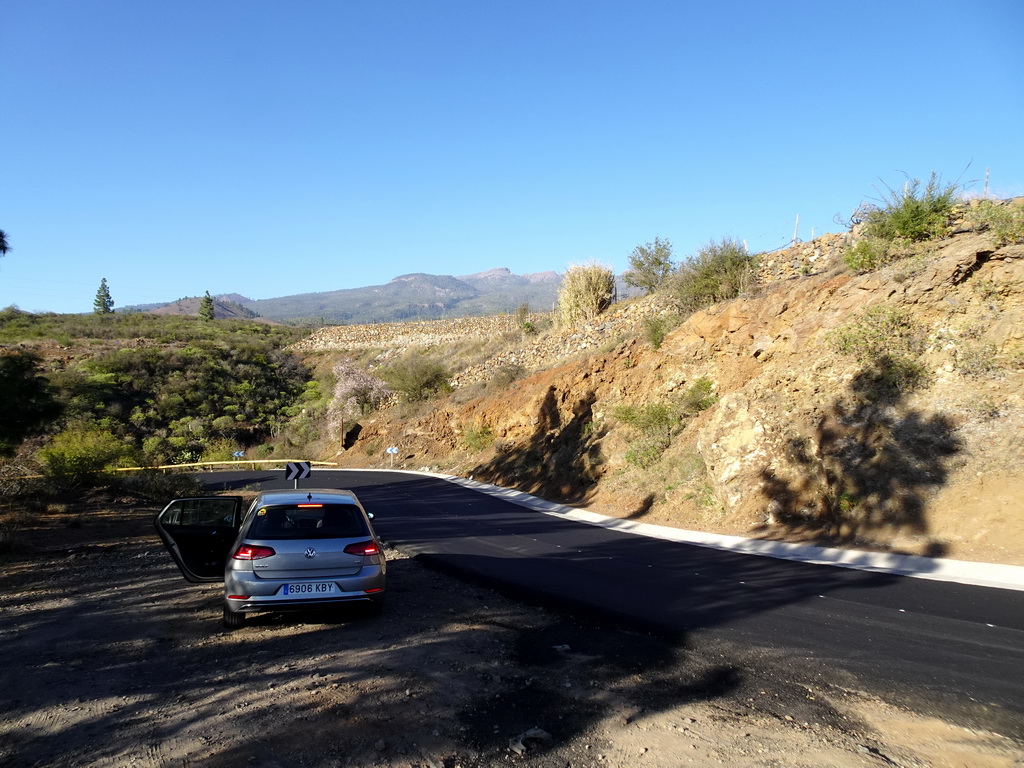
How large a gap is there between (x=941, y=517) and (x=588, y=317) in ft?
101

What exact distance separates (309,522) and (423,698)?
315cm

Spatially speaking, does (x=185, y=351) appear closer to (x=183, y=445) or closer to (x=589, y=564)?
(x=183, y=445)

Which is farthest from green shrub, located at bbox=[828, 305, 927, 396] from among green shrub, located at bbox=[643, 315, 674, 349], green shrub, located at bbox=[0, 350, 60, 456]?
green shrub, located at bbox=[0, 350, 60, 456]

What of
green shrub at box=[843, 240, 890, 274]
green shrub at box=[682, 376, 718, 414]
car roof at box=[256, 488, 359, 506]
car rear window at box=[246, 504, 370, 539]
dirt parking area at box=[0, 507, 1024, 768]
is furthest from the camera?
green shrub at box=[682, 376, 718, 414]

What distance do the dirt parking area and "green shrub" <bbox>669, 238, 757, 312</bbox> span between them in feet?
66.8

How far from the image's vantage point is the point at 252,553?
7.12 meters

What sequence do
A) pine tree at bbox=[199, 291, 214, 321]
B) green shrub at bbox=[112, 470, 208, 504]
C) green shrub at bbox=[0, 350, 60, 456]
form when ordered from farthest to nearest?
pine tree at bbox=[199, 291, 214, 321] < green shrub at bbox=[112, 470, 208, 504] < green shrub at bbox=[0, 350, 60, 456]

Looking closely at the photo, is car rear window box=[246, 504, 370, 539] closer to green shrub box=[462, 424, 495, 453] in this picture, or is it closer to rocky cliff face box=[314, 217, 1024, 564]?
rocky cliff face box=[314, 217, 1024, 564]

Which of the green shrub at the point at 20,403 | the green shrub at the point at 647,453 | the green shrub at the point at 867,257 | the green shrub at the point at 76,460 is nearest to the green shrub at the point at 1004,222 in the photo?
the green shrub at the point at 867,257

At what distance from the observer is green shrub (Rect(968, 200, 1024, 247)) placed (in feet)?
48.5

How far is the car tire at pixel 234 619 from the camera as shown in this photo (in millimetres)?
7230

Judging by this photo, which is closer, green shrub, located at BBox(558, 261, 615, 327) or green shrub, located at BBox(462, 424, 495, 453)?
green shrub, located at BBox(462, 424, 495, 453)

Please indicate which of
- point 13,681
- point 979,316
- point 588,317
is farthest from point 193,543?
point 588,317

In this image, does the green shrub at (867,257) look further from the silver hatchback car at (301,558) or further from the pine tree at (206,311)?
the pine tree at (206,311)
